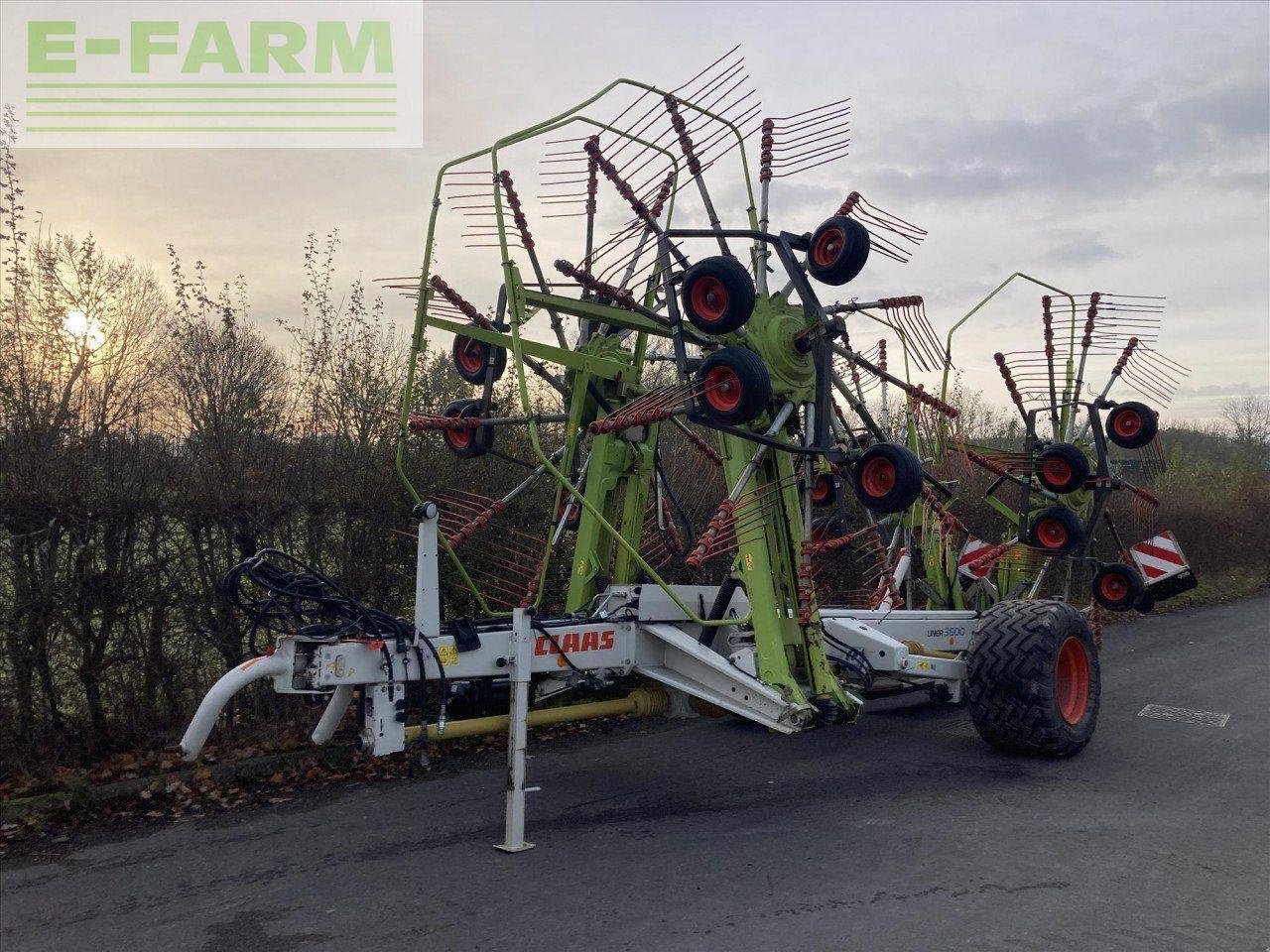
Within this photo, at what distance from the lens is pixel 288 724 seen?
23.6 feet

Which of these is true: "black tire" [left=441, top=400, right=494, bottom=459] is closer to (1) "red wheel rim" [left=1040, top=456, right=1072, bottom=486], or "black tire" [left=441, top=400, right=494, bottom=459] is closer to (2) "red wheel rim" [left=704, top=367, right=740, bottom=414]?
(2) "red wheel rim" [left=704, top=367, right=740, bottom=414]

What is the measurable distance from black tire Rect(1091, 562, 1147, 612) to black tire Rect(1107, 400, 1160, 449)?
1172 millimetres

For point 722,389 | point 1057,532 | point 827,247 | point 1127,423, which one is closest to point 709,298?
point 722,389

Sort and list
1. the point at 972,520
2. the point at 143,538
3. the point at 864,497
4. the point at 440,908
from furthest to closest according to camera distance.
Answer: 1. the point at 972,520
2. the point at 143,538
3. the point at 864,497
4. the point at 440,908

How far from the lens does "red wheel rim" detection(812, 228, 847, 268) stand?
5762mm

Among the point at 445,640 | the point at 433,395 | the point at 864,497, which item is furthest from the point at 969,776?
the point at 433,395

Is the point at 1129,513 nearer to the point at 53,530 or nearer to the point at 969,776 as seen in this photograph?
the point at 969,776

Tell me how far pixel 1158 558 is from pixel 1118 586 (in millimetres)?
1118

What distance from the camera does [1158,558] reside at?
1029cm

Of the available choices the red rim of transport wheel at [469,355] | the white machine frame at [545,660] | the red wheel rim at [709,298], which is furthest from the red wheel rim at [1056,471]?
the red rim of transport wheel at [469,355]

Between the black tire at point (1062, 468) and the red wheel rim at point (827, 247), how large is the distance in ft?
14.2

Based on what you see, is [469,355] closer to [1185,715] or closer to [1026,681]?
[1026,681]

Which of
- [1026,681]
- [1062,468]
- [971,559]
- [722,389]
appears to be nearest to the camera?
[722,389]

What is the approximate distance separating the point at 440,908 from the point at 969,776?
384cm
